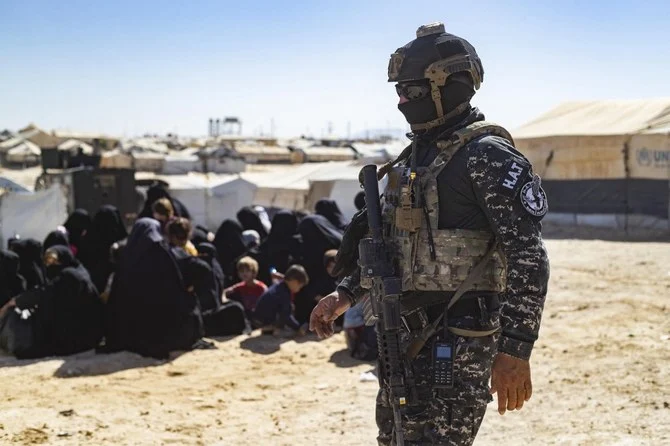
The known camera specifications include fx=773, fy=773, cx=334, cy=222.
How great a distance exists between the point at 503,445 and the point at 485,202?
6.95ft

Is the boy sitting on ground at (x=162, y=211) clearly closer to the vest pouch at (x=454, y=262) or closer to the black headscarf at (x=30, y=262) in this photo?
the black headscarf at (x=30, y=262)

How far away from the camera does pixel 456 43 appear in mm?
2326

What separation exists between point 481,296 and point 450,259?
144mm

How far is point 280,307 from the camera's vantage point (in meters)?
6.85

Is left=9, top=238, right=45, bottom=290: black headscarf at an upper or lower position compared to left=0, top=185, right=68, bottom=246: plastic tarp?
lower

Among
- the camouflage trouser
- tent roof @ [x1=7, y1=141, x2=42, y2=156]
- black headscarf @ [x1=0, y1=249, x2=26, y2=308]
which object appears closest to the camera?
the camouflage trouser

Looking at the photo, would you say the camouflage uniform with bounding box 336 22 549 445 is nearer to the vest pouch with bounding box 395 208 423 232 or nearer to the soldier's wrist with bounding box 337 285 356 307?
the vest pouch with bounding box 395 208 423 232

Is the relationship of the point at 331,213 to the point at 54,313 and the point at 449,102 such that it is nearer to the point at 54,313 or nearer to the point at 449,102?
the point at 54,313

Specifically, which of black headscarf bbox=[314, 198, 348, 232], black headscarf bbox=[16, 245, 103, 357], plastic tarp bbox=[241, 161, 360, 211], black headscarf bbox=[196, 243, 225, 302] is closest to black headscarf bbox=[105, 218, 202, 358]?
black headscarf bbox=[16, 245, 103, 357]

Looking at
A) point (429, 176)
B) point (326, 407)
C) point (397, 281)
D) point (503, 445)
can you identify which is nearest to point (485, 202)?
point (429, 176)

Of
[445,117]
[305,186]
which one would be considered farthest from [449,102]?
[305,186]

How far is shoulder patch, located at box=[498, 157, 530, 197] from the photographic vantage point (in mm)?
2078

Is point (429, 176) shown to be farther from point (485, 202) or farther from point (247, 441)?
point (247, 441)

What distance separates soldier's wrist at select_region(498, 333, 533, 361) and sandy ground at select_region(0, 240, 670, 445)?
204 cm
